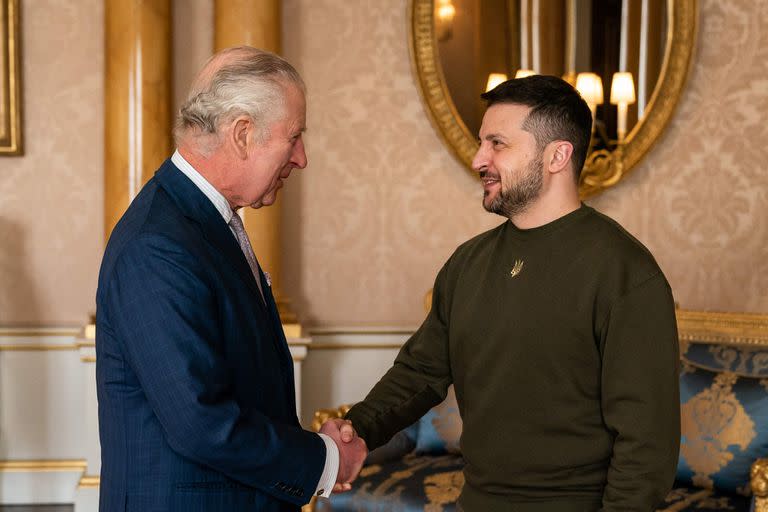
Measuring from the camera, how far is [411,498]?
3.38 metres

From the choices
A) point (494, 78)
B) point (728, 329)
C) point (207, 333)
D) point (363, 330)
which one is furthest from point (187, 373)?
point (494, 78)

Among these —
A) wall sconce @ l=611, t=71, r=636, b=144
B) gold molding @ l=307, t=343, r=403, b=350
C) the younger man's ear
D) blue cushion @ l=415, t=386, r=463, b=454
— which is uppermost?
wall sconce @ l=611, t=71, r=636, b=144

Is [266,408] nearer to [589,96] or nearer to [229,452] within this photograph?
[229,452]

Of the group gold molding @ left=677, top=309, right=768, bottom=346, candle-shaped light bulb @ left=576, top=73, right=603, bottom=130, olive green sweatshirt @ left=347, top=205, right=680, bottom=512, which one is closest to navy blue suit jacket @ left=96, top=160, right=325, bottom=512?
olive green sweatshirt @ left=347, top=205, right=680, bottom=512

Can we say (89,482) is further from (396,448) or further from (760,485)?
(760,485)

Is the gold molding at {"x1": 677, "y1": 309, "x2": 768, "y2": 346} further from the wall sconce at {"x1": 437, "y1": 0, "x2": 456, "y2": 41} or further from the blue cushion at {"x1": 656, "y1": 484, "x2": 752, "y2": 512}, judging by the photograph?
the wall sconce at {"x1": 437, "y1": 0, "x2": 456, "y2": 41}

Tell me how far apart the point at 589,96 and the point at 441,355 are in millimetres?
2358

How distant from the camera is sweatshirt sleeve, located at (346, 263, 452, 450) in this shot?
2422 mm

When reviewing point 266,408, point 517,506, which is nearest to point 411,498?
point 517,506

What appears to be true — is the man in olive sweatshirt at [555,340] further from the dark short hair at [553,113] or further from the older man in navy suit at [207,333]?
the older man in navy suit at [207,333]

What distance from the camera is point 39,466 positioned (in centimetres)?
451

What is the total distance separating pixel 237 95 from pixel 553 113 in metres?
0.71

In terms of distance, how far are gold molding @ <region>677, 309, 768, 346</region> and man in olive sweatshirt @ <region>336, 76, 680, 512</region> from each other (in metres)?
1.80

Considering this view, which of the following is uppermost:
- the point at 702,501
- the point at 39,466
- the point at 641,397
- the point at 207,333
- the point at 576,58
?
the point at 576,58
